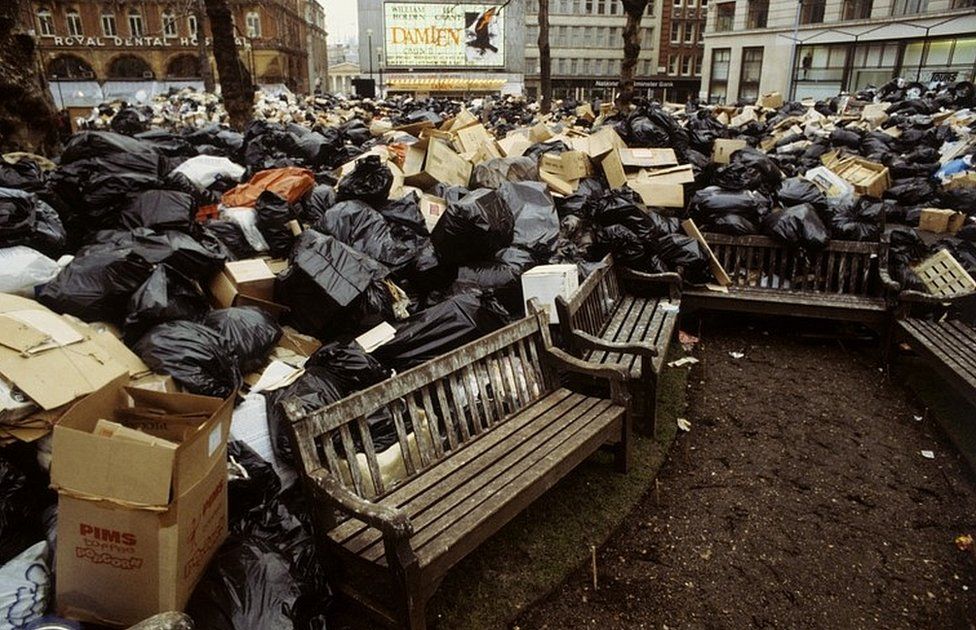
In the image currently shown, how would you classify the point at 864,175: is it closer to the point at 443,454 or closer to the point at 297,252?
the point at 297,252

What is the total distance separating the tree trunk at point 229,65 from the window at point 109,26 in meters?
46.1

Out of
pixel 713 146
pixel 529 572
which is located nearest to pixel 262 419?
pixel 529 572

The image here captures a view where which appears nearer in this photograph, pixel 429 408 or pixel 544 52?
pixel 429 408

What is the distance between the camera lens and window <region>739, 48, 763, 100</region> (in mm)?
36938

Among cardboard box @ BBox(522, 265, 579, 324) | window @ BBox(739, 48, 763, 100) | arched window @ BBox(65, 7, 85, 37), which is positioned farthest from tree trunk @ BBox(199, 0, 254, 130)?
arched window @ BBox(65, 7, 85, 37)

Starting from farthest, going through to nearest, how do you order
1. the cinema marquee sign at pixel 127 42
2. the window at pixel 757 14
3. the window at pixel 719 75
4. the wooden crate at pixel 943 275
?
the cinema marquee sign at pixel 127 42
the window at pixel 719 75
the window at pixel 757 14
the wooden crate at pixel 943 275

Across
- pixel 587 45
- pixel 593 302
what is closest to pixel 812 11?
pixel 587 45

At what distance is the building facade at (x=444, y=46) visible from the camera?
46531 mm

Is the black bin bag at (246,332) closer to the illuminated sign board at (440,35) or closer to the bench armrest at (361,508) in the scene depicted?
the bench armrest at (361,508)

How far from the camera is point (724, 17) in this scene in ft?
130

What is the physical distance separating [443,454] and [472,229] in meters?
1.76

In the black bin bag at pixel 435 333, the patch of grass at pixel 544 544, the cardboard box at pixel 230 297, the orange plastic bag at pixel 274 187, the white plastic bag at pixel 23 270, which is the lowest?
the patch of grass at pixel 544 544

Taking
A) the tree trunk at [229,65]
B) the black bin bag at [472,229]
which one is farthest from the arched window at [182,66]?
the black bin bag at [472,229]

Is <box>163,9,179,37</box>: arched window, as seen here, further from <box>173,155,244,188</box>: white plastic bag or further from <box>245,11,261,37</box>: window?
<box>173,155,244,188</box>: white plastic bag
